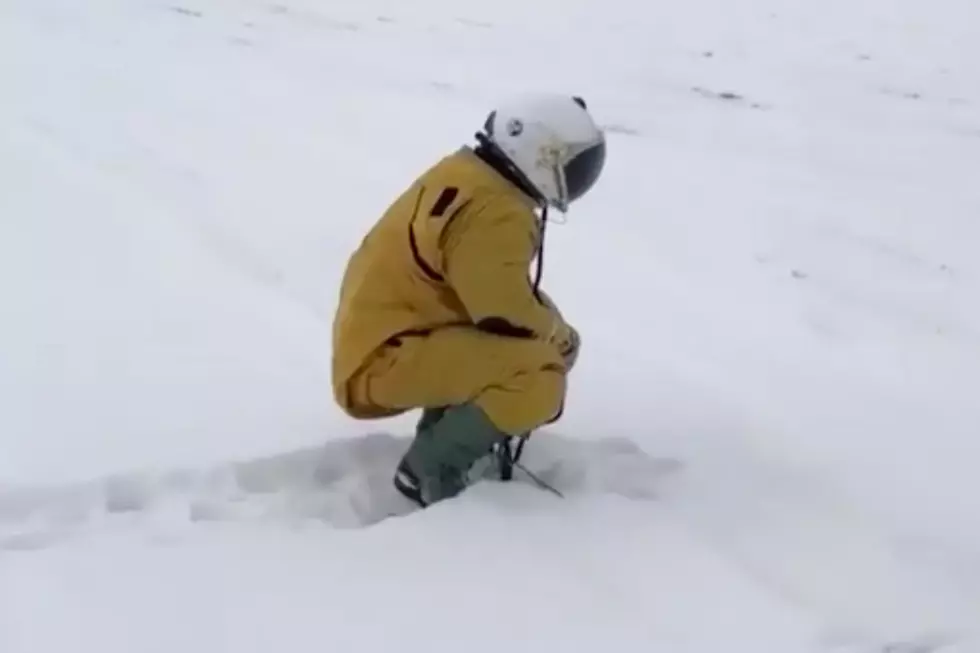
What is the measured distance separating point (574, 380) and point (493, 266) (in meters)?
1.13

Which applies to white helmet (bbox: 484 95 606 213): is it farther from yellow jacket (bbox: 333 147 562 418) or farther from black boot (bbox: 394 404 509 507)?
black boot (bbox: 394 404 509 507)

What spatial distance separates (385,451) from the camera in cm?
350

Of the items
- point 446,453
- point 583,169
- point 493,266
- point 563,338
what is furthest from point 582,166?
point 446,453

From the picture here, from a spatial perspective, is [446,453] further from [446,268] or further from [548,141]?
[548,141]

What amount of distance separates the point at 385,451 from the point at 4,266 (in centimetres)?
198

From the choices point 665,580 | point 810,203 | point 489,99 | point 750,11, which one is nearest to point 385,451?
point 665,580

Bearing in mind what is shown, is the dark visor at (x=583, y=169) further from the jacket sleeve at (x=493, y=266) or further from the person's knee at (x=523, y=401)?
the person's knee at (x=523, y=401)

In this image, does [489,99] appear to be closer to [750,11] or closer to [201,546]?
[750,11]

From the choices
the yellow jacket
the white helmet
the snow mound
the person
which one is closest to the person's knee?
the person

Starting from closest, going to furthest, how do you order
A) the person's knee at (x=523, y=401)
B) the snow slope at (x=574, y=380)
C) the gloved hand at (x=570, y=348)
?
the snow slope at (x=574, y=380) < the person's knee at (x=523, y=401) < the gloved hand at (x=570, y=348)

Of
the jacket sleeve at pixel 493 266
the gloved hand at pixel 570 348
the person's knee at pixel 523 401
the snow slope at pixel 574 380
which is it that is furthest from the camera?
the gloved hand at pixel 570 348

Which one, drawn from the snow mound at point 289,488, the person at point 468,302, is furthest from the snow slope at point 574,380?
the person at point 468,302

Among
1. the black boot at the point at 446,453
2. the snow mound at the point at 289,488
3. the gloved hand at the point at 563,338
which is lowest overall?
the snow mound at the point at 289,488

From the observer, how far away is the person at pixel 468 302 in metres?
3.00
